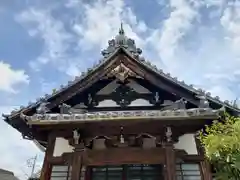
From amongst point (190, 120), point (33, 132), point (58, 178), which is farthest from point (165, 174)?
point (33, 132)

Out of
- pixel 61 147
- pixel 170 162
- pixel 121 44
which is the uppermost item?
pixel 121 44

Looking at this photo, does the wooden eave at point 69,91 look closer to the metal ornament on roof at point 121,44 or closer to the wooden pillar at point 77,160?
the metal ornament on roof at point 121,44

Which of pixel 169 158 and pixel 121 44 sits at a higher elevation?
pixel 121 44

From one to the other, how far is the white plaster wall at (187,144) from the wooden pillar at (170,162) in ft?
1.93

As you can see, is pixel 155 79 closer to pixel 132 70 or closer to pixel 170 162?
pixel 132 70

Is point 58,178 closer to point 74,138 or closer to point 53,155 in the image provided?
point 53,155

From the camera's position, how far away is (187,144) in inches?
334

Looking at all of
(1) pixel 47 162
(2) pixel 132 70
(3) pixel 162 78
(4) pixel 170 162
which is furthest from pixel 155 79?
(1) pixel 47 162

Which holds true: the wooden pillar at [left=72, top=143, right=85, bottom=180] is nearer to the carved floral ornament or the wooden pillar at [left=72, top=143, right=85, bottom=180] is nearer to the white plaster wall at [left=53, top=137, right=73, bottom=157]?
the carved floral ornament

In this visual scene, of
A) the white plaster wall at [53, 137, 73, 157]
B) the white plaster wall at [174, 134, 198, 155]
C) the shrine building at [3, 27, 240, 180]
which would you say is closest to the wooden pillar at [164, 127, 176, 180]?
the shrine building at [3, 27, 240, 180]

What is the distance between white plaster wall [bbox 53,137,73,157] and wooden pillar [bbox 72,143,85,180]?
0.67 m

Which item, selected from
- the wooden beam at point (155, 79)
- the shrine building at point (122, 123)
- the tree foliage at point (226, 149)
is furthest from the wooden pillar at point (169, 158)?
the wooden beam at point (155, 79)

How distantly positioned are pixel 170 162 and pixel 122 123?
155 cm

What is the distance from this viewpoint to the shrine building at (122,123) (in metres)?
7.74
